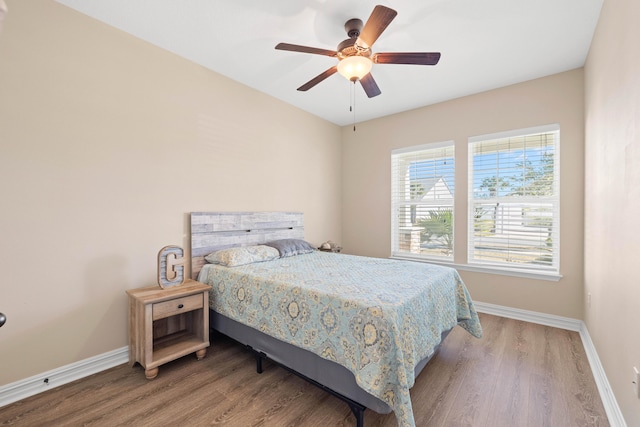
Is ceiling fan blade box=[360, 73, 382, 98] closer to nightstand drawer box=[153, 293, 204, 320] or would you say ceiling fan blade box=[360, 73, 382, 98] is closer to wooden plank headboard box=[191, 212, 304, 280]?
wooden plank headboard box=[191, 212, 304, 280]

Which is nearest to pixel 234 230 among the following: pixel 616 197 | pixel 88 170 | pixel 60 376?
pixel 88 170

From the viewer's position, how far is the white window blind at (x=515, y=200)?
120 inches

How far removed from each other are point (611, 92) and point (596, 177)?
0.74m

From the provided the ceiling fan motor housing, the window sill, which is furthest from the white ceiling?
the window sill

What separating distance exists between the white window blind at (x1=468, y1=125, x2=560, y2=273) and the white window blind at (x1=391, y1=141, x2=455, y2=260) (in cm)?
29

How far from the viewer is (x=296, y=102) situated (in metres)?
3.73

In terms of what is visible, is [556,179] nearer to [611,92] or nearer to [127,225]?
[611,92]

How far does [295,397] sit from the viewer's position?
73.2 inches

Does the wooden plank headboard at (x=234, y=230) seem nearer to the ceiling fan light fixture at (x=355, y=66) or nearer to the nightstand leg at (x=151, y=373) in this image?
the nightstand leg at (x=151, y=373)

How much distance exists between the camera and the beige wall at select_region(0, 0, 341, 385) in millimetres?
1852

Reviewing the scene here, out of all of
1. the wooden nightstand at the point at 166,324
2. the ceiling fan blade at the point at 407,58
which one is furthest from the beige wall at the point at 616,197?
the wooden nightstand at the point at 166,324

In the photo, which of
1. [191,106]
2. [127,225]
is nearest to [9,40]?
[191,106]

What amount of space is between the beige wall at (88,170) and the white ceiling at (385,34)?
0.99 feet

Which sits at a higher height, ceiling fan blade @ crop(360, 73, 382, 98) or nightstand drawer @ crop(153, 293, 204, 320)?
ceiling fan blade @ crop(360, 73, 382, 98)
